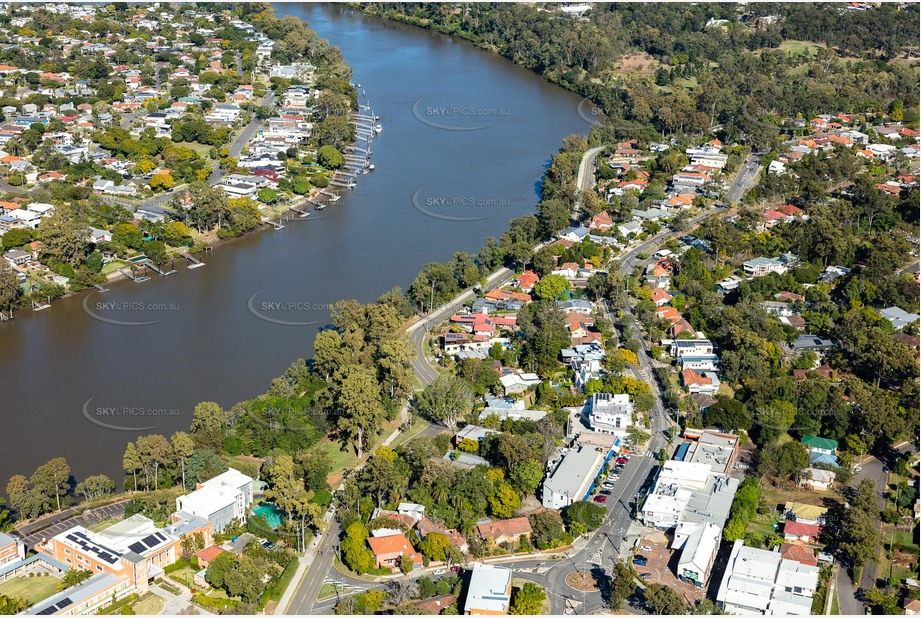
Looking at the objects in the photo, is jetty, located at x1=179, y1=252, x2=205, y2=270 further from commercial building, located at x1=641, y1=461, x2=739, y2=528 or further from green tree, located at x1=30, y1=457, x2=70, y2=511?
commercial building, located at x1=641, y1=461, x2=739, y2=528

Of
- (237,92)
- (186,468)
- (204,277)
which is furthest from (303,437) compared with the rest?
(237,92)

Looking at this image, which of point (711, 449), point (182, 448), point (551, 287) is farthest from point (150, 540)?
point (551, 287)

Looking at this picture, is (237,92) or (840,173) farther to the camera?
(237,92)

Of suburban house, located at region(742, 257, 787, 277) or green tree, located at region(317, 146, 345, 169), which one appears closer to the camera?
suburban house, located at region(742, 257, 787, 277)

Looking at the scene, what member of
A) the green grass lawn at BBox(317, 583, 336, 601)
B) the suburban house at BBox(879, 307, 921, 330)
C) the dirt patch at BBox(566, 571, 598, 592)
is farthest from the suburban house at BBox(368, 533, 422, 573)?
the suburban house at BBox(879, 307, 921, 330)

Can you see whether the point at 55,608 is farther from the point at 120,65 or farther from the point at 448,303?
the point at 120,65

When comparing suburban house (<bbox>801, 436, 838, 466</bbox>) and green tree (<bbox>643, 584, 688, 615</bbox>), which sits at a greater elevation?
suburban house (<bbox>801, 436, 838, 466</bbox>)

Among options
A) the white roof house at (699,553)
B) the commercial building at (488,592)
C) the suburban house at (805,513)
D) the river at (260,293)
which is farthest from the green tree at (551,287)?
the commercial building at (488,592)
